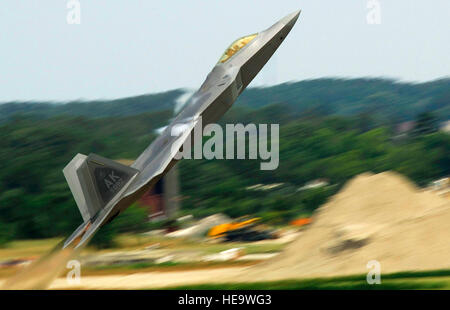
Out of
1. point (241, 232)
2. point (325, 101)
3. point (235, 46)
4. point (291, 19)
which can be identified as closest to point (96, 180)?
point (235, 46)

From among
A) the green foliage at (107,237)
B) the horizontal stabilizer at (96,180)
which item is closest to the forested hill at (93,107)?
the green foliage at (107,237)

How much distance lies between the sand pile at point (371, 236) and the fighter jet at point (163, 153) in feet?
26.9

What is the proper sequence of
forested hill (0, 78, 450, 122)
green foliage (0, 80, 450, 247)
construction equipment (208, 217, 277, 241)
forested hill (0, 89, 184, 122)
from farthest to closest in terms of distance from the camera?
forested hill (0, 78, 450, 122), forested hill (0, 89, 184, 122), green foliage (0, 80, 450, 247), construction equipment (208, 217, 277, 241)

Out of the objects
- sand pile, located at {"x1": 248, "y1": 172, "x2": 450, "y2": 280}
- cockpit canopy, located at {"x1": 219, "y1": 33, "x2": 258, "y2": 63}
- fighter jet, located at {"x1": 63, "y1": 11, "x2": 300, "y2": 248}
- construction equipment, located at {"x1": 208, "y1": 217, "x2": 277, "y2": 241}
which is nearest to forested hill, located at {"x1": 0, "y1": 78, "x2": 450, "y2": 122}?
construction equipment, located at {"x1": 208, "y1": 217, "x2": 277, "y2": 241}

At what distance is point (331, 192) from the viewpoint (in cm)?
5209

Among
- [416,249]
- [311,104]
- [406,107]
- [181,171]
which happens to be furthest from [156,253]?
[406,107]

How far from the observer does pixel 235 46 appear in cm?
2523

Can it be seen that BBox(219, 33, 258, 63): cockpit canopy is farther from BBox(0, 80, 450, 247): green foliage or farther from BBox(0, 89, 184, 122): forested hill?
BBox(0, 89, 184, 122): forested hill

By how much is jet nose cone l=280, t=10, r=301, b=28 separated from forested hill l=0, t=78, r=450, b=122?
27730mm

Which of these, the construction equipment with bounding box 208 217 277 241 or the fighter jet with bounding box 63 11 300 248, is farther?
the construction equipment with bounding box 208 217 277 241

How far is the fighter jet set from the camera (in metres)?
21.6

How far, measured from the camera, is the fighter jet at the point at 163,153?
21625mm

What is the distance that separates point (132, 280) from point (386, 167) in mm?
33060

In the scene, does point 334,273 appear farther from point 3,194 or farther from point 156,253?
point 3,194
